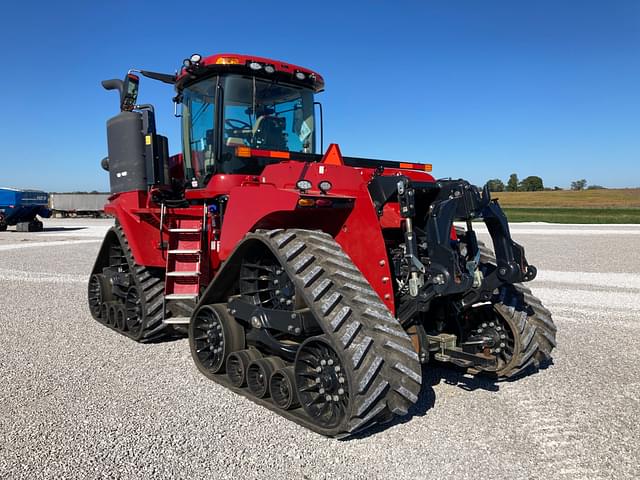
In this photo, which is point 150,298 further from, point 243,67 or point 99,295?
point 243,67

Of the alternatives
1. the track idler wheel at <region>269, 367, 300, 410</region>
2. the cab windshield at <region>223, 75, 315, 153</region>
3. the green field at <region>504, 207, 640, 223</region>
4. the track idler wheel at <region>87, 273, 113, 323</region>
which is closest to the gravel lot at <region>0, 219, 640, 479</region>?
the track idler wheel at <region>269, 367, 300, 410</region>

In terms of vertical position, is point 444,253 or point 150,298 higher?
point 444,253

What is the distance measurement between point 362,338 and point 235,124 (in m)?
2.98

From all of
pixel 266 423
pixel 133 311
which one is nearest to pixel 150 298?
pixel 133 311

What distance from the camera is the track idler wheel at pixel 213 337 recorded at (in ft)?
15.7

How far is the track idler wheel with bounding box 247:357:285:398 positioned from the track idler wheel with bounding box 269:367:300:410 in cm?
7

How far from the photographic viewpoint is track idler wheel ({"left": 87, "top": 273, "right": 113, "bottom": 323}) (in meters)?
7.46

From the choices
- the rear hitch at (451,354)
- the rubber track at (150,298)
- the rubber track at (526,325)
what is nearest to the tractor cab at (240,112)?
the rubber track at (150,298)

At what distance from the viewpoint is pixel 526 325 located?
15.1 feet

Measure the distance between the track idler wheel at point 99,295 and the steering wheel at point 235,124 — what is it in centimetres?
341

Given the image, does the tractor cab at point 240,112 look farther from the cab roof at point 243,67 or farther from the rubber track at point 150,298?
the rubber track at point 150,298

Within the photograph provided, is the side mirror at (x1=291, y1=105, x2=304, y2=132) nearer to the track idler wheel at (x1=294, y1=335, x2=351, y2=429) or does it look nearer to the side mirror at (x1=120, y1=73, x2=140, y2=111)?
the side mirror at (x1=120, y1=73, x2=140, y2=111)

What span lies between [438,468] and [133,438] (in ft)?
6.93

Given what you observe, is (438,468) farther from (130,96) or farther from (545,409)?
(130,96)
